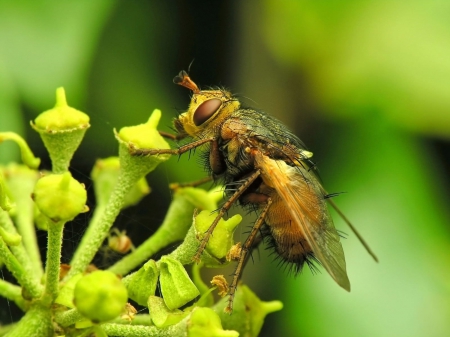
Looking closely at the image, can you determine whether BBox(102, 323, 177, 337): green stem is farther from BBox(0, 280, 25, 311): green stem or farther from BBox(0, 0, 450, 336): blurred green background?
BBox(0, 0, 450, 336): blurred green background

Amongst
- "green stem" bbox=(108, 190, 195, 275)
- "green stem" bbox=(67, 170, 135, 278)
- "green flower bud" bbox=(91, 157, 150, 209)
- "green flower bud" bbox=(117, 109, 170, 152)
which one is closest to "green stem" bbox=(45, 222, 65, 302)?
"green stem" bbox=(67, 170, 135, 278)

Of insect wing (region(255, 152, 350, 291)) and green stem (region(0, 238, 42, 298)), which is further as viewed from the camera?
insect wing (region(255, 152, 350, 291))

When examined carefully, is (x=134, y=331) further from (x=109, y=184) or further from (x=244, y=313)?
(x=109, y=184)

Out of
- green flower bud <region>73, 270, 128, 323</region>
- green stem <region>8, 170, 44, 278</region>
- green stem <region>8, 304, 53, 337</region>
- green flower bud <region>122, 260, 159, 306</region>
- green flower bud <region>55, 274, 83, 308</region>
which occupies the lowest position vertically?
green stem <region>8, 304, 53, 337</region>

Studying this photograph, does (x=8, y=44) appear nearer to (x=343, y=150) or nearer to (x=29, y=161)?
(x=29, y=161)

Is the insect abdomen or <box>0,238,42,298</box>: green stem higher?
the insect abdomen

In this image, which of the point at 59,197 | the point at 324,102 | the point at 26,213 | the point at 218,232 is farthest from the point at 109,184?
the point at 324,102

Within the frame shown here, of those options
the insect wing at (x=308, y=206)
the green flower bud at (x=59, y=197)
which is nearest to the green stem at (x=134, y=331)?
the green flower bud at (x=59, y=197)
